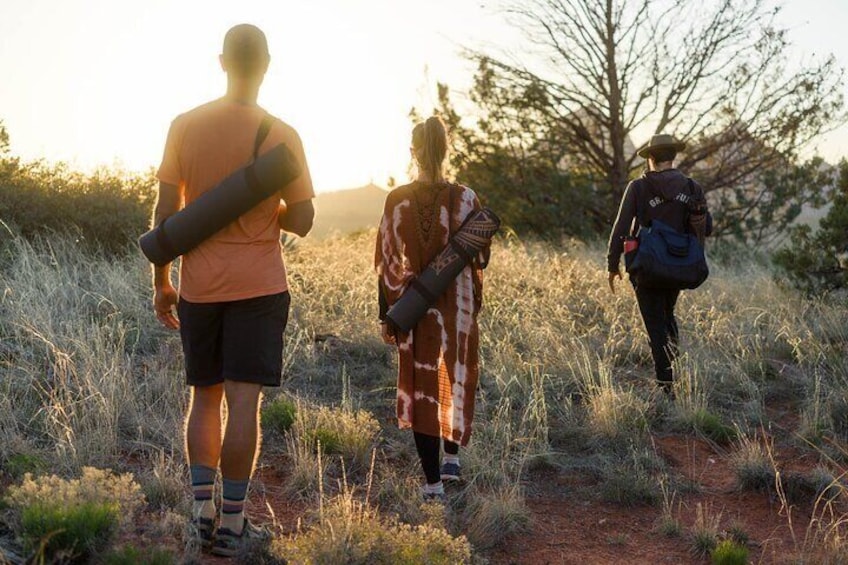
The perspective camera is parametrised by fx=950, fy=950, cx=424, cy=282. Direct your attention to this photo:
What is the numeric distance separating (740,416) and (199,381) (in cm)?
429


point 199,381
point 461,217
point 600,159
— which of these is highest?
point 600,159

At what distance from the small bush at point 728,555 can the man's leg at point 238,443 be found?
7.06ft

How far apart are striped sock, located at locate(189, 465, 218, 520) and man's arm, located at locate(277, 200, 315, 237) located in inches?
41.2

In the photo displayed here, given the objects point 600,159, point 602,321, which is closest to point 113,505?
point 602,321

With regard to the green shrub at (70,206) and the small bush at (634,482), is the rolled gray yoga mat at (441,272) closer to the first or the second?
the small bush at (634,482)

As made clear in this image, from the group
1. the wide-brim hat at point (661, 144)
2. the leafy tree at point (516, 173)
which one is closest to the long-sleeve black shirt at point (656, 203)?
the wide-brim hat at point (661, 144)

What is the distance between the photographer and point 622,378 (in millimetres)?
7711

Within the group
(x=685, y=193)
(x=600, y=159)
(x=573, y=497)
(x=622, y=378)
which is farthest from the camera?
(x=600, y=159)

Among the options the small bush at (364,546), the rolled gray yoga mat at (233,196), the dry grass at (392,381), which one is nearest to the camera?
the small bush at (364,546)

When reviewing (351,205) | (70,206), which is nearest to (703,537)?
(70,206)

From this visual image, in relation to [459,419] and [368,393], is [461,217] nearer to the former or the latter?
[459,419]

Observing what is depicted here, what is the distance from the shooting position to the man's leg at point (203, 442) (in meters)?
3.90

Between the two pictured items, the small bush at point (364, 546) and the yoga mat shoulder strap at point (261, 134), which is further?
the yoga mat shoulder strap at point (261, 134)

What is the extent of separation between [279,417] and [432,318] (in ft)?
5.51
